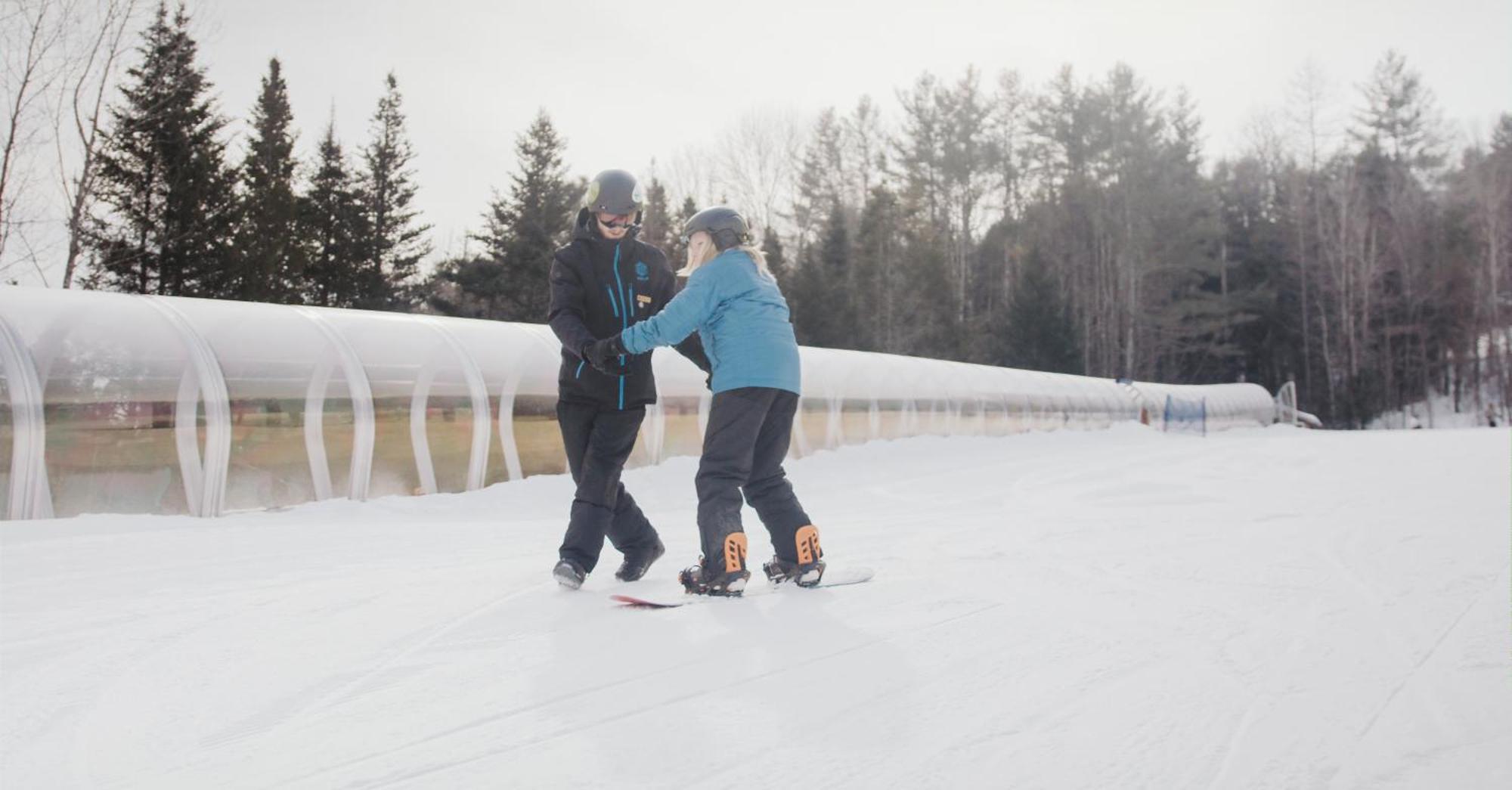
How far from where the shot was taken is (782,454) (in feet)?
12.4

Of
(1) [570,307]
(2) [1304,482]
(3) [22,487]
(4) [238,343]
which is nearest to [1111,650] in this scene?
(1) [570,307]

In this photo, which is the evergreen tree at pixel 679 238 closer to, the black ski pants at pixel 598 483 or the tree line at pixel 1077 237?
the tree line at pixel 1077 237

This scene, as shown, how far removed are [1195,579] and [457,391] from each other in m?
6.53

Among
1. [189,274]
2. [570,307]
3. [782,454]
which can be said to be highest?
[189,274]

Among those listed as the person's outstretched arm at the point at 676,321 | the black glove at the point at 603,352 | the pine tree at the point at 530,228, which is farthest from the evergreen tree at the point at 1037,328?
the black glove at the point at 603,352

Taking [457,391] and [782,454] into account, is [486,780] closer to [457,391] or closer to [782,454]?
[782,454]

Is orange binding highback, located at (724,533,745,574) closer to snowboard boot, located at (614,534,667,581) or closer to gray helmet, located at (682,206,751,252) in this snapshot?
snowboard boot, located at (614,534,667,581)

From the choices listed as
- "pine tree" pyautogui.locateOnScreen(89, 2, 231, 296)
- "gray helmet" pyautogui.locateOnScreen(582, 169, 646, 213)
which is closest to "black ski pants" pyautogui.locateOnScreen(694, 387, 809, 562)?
"gray helmet" pyautogui.locateOnScreen(582, 169, 646, 213)

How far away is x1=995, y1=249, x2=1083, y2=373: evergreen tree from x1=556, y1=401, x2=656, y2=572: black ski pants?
120 ft

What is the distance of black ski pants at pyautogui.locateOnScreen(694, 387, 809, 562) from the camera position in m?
3.48

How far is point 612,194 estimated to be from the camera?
3809mm

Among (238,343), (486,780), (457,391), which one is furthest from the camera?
(457,391)

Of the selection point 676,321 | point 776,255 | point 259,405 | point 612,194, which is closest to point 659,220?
point 776,255

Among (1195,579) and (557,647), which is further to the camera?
(1195,579)
